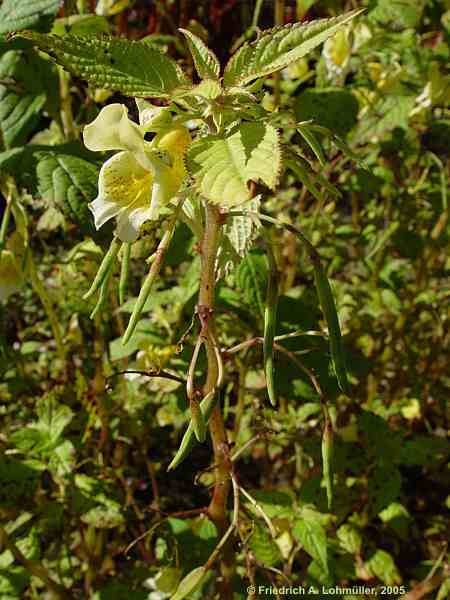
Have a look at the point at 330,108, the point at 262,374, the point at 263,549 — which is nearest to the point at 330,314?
the point at 263,549

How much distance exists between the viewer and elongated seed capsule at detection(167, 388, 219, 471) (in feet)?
1.78

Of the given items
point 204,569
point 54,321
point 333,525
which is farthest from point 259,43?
point 333,525

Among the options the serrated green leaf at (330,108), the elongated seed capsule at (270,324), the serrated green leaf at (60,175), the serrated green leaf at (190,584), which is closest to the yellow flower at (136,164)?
the elongated seed capsule at (270,324)

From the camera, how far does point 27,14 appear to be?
889mm

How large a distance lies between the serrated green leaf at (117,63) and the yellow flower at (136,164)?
0.08 ft

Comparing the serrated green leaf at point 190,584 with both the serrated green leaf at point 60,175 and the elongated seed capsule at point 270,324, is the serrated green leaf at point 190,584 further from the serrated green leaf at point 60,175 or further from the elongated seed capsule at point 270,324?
the serrated green leaf at point 60,175

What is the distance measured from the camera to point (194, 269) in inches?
39.9

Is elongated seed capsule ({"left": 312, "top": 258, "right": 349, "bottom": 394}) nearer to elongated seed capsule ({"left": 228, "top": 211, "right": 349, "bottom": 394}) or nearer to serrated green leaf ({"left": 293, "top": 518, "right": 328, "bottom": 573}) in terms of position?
elongated seed capsule ({"left": 228, "top": 211, "right": 349, "bottom": 394})

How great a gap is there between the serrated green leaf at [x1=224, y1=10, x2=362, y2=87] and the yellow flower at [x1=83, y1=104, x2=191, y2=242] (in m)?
0.07

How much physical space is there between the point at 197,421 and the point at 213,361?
4.6 inches

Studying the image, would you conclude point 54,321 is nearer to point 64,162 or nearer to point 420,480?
point 64,162

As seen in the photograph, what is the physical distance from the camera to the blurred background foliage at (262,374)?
928 mm

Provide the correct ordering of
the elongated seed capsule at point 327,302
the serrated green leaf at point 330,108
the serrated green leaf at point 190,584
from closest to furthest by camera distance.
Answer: the elongated seed capsule at point 327,302
the serrated green leaf at point 190,584
the serrated green leaf at point 330,108

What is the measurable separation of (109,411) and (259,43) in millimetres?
883
